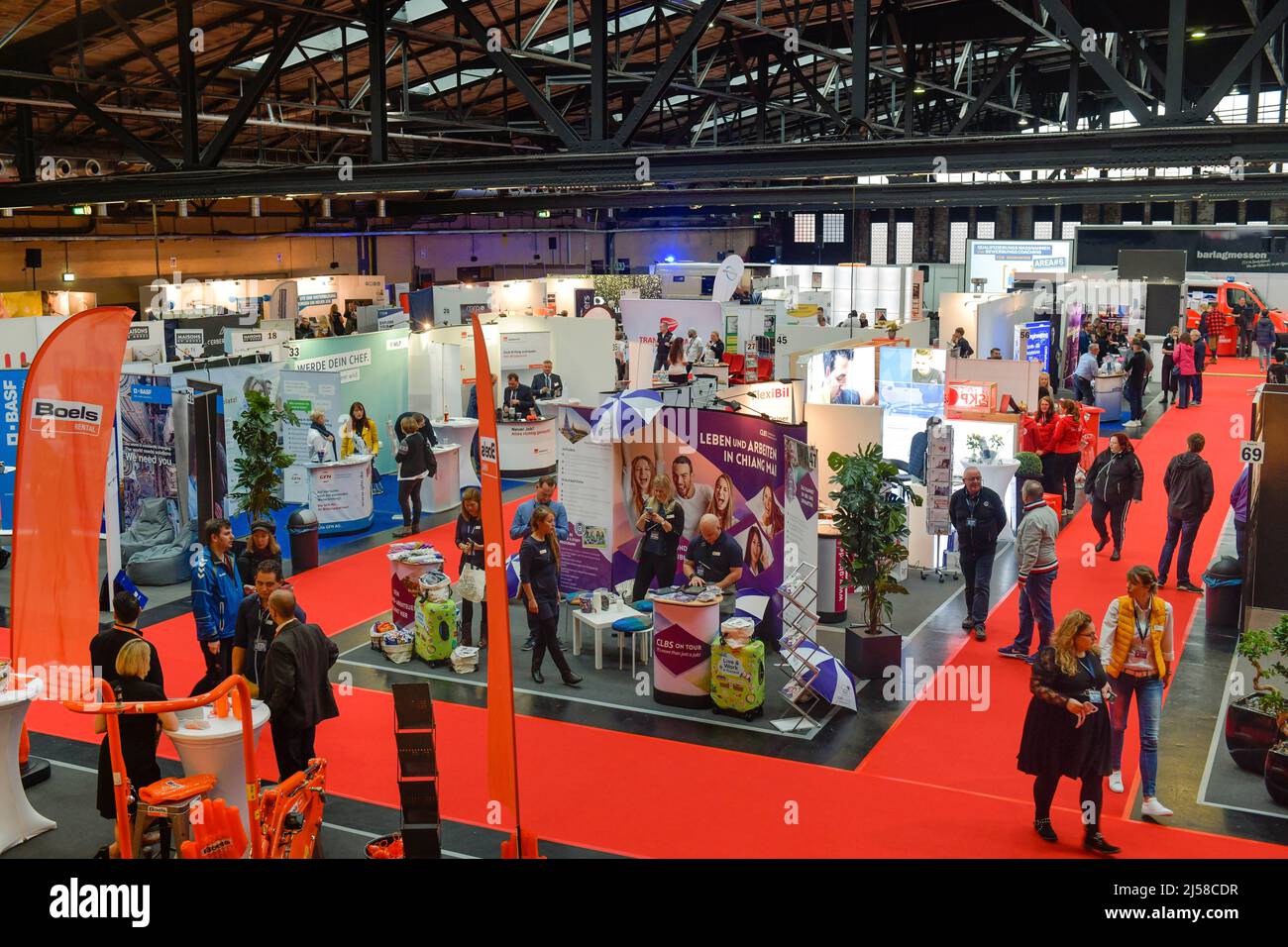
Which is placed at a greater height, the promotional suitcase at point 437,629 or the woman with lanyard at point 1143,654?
the woman with lanyard at point 1143,654

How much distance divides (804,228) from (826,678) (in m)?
33.3

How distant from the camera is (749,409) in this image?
972cm

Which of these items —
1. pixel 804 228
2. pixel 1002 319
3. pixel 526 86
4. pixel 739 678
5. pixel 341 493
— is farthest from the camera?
pixel 804 228

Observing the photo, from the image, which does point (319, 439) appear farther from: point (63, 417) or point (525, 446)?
point (63, 417)

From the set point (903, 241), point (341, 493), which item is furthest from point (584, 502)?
point (903, 241)

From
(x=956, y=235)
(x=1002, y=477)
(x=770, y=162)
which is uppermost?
(x=956, y=235)

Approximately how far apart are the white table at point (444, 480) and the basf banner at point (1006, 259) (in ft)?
57.9

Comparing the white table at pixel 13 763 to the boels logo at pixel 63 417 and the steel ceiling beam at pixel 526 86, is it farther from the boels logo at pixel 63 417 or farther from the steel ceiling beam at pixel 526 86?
the steel ceiling beam at pixel 526 86

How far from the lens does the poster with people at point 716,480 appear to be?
8273mm

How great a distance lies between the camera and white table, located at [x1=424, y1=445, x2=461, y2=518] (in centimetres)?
1265

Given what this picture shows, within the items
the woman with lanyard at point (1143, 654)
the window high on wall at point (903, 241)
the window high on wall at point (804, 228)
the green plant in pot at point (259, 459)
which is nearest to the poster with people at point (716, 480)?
the woman with lanyard at point (1143, 654)

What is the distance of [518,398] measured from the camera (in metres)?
14.1

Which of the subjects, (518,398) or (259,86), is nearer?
(259,86)
